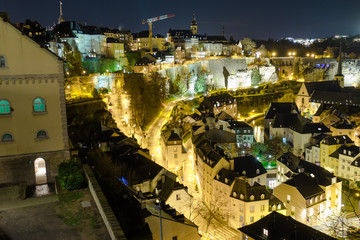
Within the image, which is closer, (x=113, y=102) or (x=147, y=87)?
(x=113, y=102)

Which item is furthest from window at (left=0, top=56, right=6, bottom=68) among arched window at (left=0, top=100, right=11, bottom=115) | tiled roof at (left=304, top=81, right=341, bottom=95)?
tiled roof at (left=304, top=81, right=341, bottom=95)

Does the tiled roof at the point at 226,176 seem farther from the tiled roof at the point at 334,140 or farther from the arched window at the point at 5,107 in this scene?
the arched window at the point at 5,107

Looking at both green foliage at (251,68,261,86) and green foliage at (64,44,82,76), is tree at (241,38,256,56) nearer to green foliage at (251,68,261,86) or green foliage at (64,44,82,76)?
green foliage at (251,68,261,86)

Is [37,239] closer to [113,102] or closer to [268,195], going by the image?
[268,195]

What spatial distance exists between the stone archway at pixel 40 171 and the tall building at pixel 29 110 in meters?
0.05

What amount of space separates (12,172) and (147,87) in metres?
38.8

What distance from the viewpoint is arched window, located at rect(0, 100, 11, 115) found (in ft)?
50.9

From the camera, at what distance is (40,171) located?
16719 millimetres

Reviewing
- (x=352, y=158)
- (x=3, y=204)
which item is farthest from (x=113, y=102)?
(x=3, y=204)

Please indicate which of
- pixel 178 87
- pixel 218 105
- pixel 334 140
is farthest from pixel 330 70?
pixel 334 140

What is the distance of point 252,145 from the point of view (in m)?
47.8

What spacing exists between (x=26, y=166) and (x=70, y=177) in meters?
2.91

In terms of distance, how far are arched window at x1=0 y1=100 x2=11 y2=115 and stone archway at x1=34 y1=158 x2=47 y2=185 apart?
251 cm

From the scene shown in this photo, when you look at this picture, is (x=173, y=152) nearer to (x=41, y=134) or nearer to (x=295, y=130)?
(x=295, y=130)
